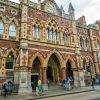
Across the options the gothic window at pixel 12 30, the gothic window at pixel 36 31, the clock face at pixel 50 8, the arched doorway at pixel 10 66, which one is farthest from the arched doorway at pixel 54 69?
the clock face at pixel 50 8

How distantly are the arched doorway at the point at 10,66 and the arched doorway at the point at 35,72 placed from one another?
3178 mm

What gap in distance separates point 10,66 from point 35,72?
3950mm

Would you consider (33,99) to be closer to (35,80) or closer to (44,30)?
(35,80)

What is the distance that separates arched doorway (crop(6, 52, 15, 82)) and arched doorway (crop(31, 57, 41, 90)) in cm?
318

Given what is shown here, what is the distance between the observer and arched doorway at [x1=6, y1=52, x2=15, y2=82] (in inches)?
746

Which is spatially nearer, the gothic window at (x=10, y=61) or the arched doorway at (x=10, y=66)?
the arched doorway at (x=10, y=66)

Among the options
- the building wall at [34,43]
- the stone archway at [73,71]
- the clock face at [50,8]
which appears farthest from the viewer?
the clock face at [50,8]

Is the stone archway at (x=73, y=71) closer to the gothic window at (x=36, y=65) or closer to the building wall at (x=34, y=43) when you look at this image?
the building wall at (x=34, y=43)

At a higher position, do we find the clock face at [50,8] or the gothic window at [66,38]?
the clock face at [50,8]

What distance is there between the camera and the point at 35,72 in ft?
70.6

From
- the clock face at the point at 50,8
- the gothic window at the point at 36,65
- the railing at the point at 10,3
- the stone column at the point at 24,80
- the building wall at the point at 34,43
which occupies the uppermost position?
the clock face at the point at 50,8

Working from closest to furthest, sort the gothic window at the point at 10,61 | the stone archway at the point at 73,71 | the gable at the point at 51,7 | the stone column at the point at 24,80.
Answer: the stone column at the point at 24,80, the gothic window at the point at 10,61, the stone archway at the point at 73,71, the gable at the point at 51,7

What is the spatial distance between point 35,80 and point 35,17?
9.87 metres

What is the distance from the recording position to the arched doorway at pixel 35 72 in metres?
21.2
